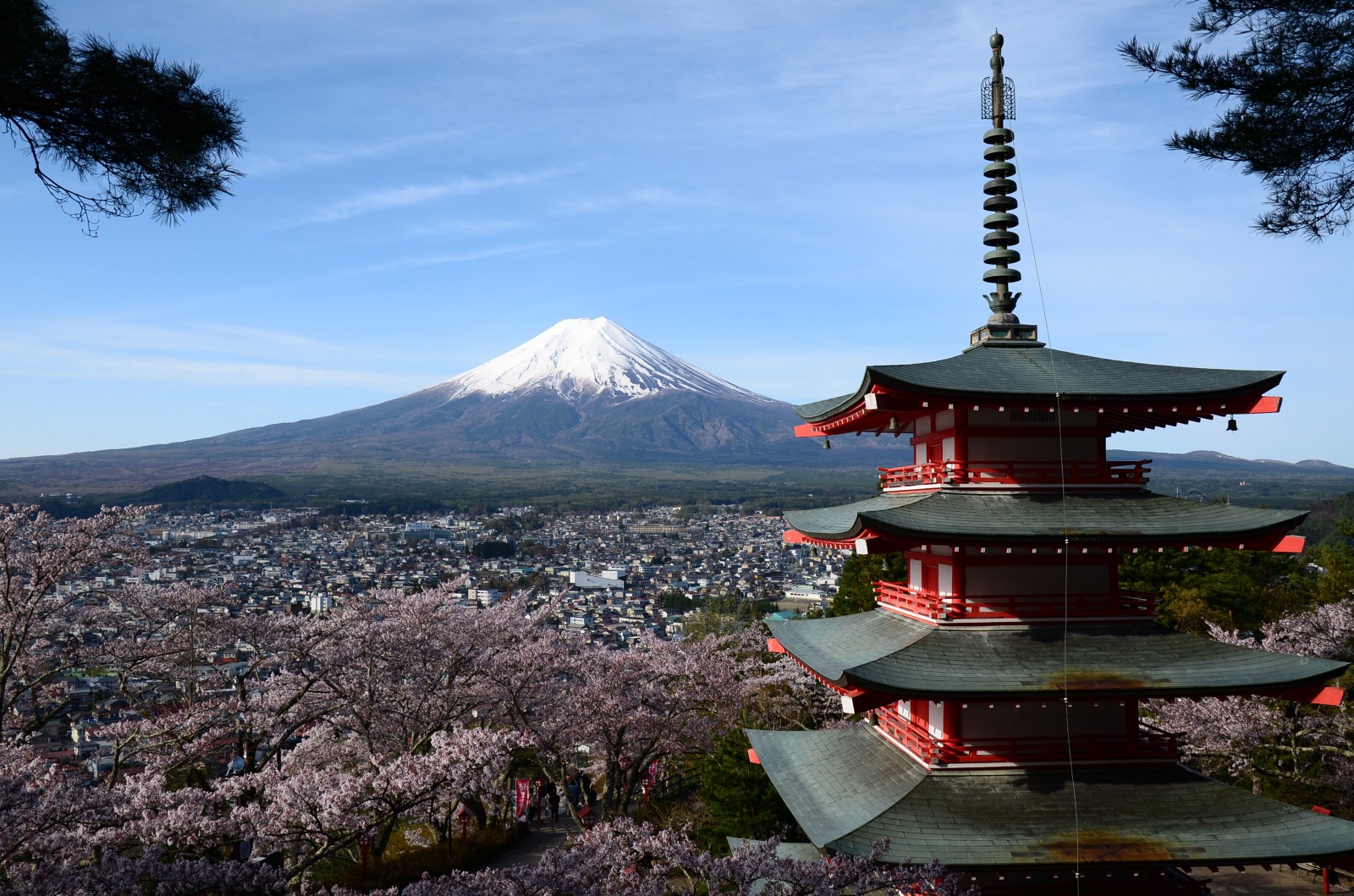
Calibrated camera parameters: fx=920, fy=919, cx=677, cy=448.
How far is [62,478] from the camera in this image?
159 meters

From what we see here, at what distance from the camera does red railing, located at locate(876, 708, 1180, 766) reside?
10.4m

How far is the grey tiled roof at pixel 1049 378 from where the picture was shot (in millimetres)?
10273

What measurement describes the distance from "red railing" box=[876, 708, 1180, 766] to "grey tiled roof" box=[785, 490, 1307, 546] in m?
2.33

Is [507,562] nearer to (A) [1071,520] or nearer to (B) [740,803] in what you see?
(B) [740,803]

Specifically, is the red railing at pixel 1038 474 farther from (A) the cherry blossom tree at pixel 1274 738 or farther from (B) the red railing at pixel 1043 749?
(A) the cherry blossom tree at pixel 1274 738

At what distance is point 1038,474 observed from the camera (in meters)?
11.0

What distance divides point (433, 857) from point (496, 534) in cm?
10386

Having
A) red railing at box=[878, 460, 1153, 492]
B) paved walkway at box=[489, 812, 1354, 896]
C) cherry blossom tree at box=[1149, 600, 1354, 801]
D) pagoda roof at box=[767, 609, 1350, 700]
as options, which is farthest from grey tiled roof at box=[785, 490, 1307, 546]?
cherry blossom tree at box=[1149, 600, 1354, 801]

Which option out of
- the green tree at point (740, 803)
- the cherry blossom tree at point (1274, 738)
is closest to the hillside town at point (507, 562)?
the green tree at point (740, 803)

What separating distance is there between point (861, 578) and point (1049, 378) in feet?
70.1

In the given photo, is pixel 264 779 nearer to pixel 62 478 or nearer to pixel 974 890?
pixel 974 890

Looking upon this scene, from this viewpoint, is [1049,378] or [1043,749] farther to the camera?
[1049,378]

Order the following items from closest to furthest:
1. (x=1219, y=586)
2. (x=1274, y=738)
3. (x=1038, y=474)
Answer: (x=1038, y=474) < (x=1274, y=738) < (x=1219, y=586)

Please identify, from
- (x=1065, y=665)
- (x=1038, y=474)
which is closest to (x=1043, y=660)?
(x=1065, y=665)
